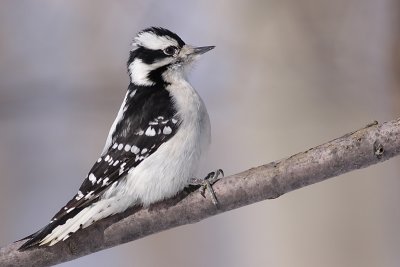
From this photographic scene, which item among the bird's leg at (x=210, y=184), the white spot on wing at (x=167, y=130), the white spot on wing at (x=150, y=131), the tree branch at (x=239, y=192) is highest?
the white spot on wing at (x=150, y=131)

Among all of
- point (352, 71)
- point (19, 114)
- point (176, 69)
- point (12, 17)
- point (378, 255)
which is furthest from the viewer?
point (12, 17)

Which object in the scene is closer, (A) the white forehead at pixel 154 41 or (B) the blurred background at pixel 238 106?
(A) the white forehead at pixel 154 41

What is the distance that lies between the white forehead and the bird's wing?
31cm

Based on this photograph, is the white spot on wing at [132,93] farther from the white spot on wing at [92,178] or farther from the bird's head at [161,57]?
the white spot on wing at [92,178]

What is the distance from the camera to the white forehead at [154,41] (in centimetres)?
399

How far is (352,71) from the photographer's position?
471 centimetres

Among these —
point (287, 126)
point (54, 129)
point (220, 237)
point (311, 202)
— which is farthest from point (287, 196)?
point (54, 129)

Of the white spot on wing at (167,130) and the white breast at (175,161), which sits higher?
the white spot on wing at (167,130)

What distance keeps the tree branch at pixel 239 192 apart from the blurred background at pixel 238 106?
114 cm

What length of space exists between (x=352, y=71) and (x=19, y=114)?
278 cm

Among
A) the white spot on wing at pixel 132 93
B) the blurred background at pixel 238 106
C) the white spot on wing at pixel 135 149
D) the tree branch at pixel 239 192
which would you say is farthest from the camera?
the blurred background at pixel 238 106

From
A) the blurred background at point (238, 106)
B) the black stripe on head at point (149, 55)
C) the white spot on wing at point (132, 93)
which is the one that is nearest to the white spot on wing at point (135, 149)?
the white spot on wing at point (132, 93)

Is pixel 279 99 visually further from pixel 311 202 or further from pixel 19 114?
pixel 19 114

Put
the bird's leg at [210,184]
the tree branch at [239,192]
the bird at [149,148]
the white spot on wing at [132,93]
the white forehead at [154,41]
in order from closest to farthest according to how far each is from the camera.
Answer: the tree branch at [239,192], the bird's leg at [210,184], the bird at [149,148], the white spot on wing at [132,93], the white forehead at [154,41]
